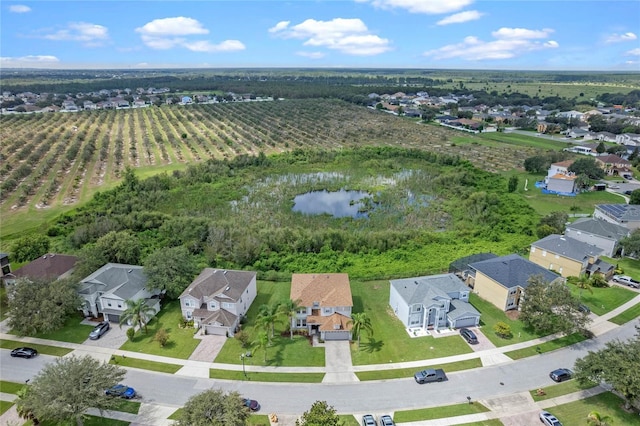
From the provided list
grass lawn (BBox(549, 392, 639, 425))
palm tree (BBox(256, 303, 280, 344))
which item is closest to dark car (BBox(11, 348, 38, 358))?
palm tree (BBox(256, 303, 280, 344))

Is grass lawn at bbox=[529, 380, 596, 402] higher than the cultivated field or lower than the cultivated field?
lower

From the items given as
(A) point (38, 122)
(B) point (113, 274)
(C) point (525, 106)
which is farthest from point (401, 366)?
(C) point (525, 106)

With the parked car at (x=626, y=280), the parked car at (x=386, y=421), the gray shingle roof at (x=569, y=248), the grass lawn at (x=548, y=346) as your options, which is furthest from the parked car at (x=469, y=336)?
the parked car at (x=626, y=280)

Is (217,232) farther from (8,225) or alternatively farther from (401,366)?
(8,225)

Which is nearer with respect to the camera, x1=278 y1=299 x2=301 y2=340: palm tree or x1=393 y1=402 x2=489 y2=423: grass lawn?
x1=393 y1=402 x2=489 y2=423: grass lawn

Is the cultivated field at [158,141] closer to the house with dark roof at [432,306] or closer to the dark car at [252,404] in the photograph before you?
the dark car at [252,404]

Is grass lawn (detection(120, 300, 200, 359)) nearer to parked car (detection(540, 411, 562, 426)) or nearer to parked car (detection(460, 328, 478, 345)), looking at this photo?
parked car (detection(460, 328, 478, 345))

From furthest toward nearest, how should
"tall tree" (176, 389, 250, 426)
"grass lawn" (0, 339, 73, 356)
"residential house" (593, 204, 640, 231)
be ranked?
"residential house" (593, 204, 640, 231) < "grass lawn" (0, 339, 73, 356) < "tall tree" (176, 389, 250, 426)
